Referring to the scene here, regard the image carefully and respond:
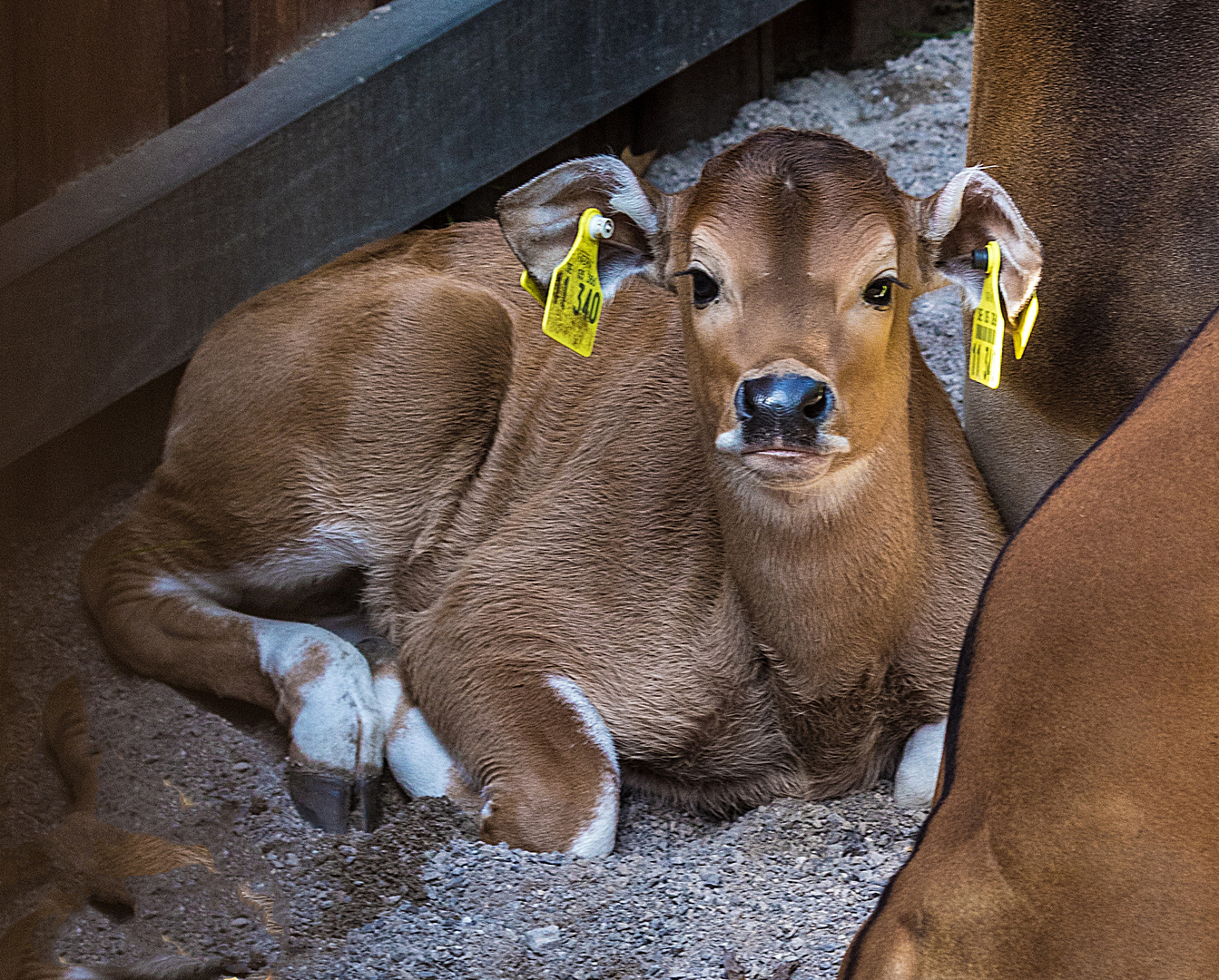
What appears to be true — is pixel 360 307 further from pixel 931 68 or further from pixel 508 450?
pixel 931 68

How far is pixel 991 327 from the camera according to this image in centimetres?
264

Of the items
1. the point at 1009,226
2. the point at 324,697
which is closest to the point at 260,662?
the point at 324,697

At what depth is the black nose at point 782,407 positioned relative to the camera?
7.77 ft

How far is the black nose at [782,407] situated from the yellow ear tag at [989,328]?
0.39 meters

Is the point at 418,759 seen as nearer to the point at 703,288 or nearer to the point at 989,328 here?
the point at 703,288

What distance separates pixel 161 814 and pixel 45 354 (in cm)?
111

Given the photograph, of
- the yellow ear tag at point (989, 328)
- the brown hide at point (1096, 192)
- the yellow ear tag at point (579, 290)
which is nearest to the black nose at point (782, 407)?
the yellow ear tag at point (989, 328)

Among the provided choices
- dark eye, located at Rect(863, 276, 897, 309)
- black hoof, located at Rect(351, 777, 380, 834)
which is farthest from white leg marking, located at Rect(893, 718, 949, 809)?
black hoof, located at Rect(351, 777, 380, 834)

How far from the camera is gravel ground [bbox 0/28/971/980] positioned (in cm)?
236

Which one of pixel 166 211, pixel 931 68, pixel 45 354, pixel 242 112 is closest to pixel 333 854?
Result: pixel 45 354

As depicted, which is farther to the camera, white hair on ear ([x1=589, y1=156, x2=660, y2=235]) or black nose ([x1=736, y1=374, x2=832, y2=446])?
white hair on ear ([x1=589, y1=156, x2=660, y2=235])

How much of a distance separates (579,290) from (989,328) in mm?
754

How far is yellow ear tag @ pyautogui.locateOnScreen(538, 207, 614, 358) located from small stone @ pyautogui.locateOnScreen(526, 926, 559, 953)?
1043 millimetres

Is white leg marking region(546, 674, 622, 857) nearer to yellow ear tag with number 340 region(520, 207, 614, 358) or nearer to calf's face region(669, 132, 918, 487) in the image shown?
calf's face region(669, 132, 918, 487)
